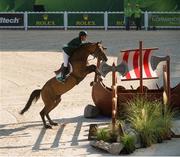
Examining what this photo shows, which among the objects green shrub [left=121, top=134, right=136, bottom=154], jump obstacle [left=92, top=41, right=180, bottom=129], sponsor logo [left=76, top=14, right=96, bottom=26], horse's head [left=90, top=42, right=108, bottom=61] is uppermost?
sponsor logo [left=76, top=14, right=96, bottom=26]

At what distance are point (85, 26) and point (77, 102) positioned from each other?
20.7 metres

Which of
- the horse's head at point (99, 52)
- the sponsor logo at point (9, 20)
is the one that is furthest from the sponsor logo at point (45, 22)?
the horse's head at point (99, 52)

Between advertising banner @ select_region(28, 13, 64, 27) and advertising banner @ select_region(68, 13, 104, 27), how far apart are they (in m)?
0.64

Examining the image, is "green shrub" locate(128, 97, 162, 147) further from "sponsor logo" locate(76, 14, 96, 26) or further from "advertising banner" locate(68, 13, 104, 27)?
"sponsor logo" locate(76, 14, 96, 26)

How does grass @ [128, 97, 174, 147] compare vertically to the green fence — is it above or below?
below

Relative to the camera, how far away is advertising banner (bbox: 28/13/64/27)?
3850 cm

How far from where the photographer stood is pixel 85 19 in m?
38.4

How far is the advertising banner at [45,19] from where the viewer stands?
126 ft

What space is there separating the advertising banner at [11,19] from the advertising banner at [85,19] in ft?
10.4

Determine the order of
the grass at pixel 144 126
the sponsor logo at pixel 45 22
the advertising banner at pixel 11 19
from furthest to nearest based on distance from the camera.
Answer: the advertising banner at pixel 11 19 < the sponsor logo at pixel 45 22 < the grass at pixel 144 126

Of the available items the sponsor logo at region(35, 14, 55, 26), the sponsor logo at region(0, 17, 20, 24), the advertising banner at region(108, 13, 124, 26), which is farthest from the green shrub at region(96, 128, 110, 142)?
the sponsor logo at region(0, 17, 20, 24)

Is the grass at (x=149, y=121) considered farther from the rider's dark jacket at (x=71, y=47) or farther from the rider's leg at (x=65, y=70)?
the rider's dark jacket at (x=71, y=47)

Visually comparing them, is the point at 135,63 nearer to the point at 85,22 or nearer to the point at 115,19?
the point at 115,19

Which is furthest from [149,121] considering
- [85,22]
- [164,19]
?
[85,22]
